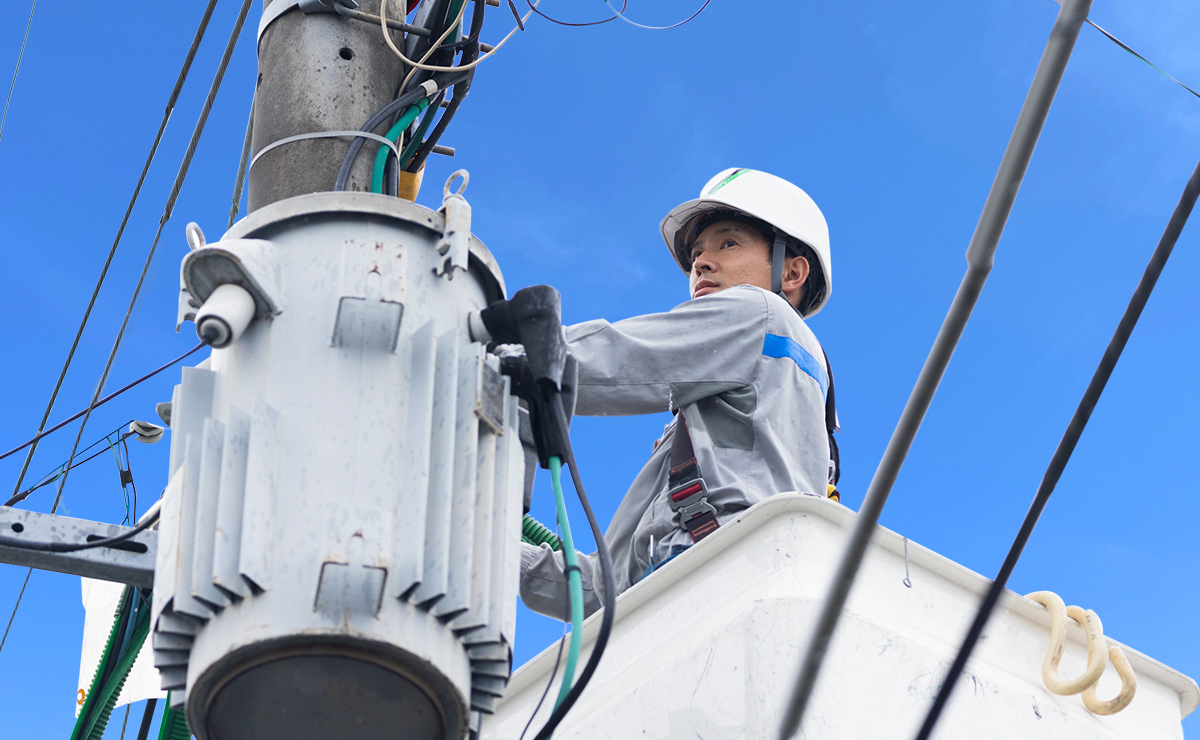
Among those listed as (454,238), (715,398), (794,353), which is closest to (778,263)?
(794,353)

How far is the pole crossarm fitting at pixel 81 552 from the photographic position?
8.49 ft

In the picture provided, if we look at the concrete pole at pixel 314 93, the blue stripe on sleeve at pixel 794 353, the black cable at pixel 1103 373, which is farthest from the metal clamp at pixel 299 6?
the black cable at pixel 1103 373

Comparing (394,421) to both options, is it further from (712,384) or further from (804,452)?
(804,452)

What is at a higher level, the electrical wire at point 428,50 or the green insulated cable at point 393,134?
the electrical wire at point 428,50

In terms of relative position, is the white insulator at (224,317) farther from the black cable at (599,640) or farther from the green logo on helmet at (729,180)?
the green logo on helmet at (729,180)

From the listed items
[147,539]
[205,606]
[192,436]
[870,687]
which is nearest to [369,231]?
[192,436]

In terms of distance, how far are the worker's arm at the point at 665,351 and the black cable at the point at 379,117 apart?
0.58 meters

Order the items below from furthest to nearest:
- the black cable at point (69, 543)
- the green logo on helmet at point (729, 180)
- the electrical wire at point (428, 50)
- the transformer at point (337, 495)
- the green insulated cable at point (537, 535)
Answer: the green logo on helmet at point (729, 180)
the green insulated cable at point (537, 535)
the electrical wire at point (428, 50)
the black cable at point (69, 543)
the transformer at point (337, 495)

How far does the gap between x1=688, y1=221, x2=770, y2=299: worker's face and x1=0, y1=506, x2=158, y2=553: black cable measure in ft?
6.54

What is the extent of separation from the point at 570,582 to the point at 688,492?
1.24 meters

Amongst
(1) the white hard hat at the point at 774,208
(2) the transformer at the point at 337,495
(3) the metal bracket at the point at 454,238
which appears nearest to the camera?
(2) the transformer at the point at 337,495

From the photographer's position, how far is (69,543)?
255 cm

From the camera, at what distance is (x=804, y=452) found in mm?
3363

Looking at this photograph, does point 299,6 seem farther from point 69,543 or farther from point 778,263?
point 778,263
